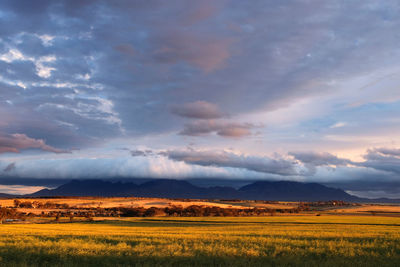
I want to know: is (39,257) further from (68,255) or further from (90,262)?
(90,262)

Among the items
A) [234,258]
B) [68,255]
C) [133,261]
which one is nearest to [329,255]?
[234,258]

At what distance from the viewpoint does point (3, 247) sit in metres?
28.0

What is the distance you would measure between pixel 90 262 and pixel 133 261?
2749 millimetres

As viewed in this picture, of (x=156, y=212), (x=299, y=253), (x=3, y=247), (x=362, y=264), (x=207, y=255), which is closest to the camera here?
(x=362, y=264)

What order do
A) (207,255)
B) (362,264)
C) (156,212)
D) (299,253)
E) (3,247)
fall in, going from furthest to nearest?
1. (156,212)
2. (3,247)
3. (299,253)
4. (207,255)
5. (362,264)

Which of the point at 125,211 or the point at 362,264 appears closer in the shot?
the point at 362,264

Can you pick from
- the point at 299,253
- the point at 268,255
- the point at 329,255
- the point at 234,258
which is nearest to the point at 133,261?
the point at 234,258

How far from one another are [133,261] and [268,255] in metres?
8.83

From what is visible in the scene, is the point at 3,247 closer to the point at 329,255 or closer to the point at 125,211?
the point at 329,255

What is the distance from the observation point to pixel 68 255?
23.8 meters

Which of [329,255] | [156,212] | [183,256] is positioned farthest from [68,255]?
[156,212]

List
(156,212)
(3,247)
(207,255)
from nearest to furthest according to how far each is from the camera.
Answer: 1. (207,255)
2. (3,247)
3. (156,212)

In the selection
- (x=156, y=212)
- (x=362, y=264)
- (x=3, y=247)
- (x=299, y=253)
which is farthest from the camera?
(x=156, y=212)

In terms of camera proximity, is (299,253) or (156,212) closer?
(299,253)
